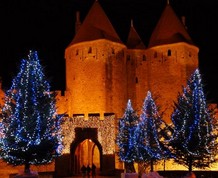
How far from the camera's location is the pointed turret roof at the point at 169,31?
34.4 meters

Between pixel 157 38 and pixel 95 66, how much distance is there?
5598mm

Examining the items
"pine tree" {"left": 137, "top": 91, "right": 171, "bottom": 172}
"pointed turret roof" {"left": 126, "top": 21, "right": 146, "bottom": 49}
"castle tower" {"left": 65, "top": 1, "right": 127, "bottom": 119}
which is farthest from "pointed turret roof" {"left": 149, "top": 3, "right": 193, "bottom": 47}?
"pine tree" {"left": 137, "top": 91, "right": 171, "bottom": 172}

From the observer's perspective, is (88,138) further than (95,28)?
No

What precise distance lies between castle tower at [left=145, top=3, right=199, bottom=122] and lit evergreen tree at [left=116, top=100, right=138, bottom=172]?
6201 millimetres

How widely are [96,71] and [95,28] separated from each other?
3.21 meters

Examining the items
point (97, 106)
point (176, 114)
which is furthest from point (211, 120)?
point (97, 106)

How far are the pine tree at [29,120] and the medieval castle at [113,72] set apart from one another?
835 centimetres

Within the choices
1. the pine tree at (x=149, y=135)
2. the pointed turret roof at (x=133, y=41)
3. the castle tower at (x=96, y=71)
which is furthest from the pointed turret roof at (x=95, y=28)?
the pine tree at (x=149, y=135)

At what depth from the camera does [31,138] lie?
65.9 ft

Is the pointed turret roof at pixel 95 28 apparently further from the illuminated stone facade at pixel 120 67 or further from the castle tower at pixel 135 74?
the castle tower at pixel 135 74

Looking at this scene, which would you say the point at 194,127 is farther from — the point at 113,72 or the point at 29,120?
the point at 113,72

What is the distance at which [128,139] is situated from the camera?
27.0 meters

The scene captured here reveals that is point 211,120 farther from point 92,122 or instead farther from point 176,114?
point 92,122

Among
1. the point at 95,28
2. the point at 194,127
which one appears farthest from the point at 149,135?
the point at 95,28
